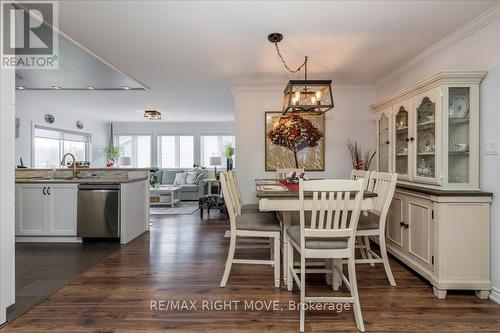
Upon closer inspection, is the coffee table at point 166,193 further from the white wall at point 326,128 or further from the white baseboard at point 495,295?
the white baseboard at point 495,295

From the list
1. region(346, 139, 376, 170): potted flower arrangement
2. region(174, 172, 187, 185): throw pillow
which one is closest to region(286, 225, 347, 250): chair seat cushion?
region(346, 139, 376, 170): potted flower arrangement

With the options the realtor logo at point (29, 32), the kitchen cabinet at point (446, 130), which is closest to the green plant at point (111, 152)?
the realtor logo at point (29, 32)

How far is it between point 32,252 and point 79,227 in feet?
1.91

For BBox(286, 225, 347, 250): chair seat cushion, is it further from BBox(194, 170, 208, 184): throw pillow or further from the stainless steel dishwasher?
BBox(194, 170, 208, 184): throw pillow

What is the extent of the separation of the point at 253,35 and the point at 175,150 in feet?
23.8

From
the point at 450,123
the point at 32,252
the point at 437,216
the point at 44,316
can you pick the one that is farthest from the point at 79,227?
the point at 450,123

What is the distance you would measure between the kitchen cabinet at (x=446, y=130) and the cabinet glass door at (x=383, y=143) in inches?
24.7

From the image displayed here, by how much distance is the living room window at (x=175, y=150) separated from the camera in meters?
9.52

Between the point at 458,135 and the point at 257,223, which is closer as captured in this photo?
the point at 458,135

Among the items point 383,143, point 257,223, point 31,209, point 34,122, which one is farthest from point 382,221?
point 34,122

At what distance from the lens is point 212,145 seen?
9547 mm

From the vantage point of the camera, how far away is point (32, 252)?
359cm

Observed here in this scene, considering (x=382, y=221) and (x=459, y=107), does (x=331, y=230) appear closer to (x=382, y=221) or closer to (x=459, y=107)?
(x=382, y=221)

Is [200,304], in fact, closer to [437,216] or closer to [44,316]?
[44,316]
